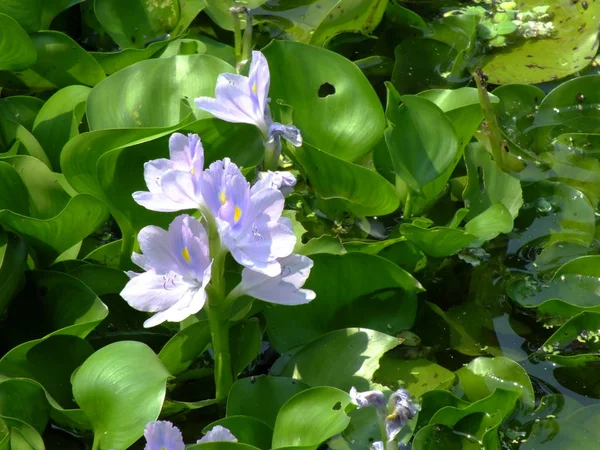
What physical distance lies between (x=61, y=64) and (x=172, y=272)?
1.26 m

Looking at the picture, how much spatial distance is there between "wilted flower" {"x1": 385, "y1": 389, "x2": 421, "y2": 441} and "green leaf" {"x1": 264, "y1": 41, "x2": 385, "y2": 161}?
0.82 metres

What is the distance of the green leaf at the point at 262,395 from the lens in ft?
5.59

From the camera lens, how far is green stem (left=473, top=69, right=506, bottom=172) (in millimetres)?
2172

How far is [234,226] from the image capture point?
55.8 inches

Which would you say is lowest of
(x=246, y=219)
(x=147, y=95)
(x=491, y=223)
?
(x=491, y=223)

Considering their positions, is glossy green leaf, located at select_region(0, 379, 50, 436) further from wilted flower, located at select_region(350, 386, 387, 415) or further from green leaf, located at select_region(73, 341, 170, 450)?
wilted flower, located at select_region(350, 386, 387, 415)

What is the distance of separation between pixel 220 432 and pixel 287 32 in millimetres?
1729

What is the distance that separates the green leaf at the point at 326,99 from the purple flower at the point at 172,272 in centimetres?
74

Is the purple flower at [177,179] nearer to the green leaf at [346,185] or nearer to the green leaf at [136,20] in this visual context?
the green leaf at [346,185]

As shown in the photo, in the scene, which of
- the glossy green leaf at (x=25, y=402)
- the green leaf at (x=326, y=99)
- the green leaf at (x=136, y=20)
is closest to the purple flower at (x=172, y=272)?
the glossy green leaf at (x=25, y=402)

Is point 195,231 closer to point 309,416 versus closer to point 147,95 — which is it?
point 309,416

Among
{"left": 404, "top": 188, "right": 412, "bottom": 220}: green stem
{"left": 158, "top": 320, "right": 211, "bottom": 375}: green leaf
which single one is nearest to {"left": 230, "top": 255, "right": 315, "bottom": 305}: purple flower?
{"left": 158, "top": 320, "right": 211, "bottom": 375}: green leaf

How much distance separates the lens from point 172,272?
1475mm

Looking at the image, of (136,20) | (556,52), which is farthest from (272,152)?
(556,52)
